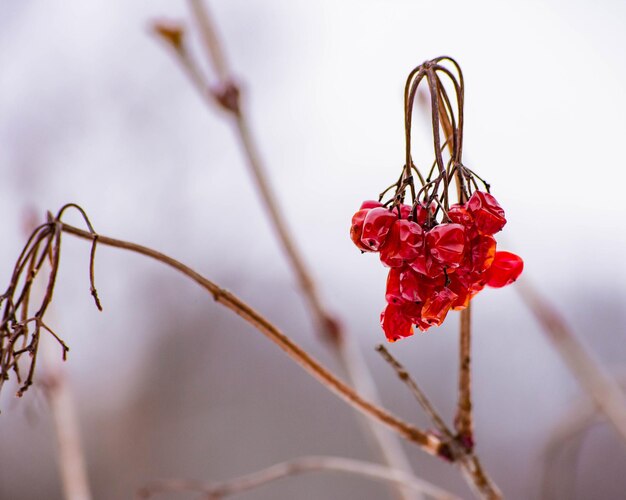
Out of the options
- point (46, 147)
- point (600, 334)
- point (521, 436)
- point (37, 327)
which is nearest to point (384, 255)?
point (37, 327)

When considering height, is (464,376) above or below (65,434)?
below

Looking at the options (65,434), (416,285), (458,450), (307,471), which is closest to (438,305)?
(416,285)

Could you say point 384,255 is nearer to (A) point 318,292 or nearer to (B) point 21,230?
(A) point 318,292

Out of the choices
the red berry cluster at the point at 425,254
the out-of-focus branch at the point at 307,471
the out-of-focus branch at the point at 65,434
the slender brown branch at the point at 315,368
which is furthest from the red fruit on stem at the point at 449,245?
the out-of-focus branch at the point at 65,434

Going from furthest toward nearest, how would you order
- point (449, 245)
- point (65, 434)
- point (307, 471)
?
point (65, 434) < point (307, 471) < point (449, 245)

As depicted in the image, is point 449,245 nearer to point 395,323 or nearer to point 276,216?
point 395,323

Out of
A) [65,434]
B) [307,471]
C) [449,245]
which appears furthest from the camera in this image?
[65,434]
